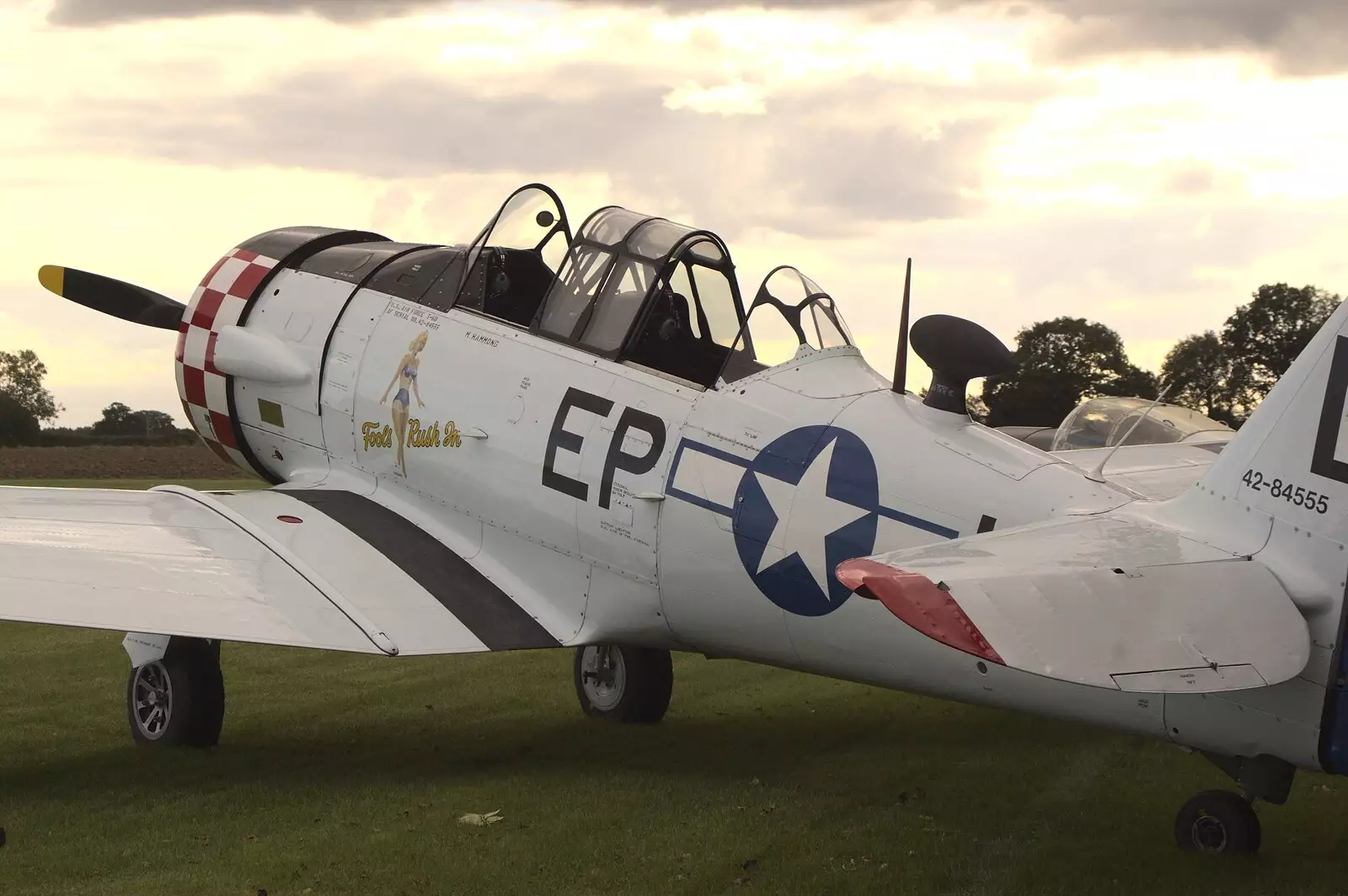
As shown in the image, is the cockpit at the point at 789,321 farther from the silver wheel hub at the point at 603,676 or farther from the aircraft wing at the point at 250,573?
the silver wheel hub at the point at 603,676

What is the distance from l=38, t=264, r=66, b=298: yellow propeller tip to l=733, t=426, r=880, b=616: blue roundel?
598cm

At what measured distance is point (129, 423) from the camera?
51.3 meters

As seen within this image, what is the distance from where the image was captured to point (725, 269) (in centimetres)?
745

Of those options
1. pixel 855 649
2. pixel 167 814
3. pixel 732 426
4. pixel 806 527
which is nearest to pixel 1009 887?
pixel 855 649

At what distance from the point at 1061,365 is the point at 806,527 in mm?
35859

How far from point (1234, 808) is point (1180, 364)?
4119 centimetres

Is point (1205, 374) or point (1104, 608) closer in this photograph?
point (1104, 608)

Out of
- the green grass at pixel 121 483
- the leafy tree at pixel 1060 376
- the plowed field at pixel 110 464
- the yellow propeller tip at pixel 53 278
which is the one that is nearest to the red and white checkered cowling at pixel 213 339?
the yellow propeller tip at pixel 53 278

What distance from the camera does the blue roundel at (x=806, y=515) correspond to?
227 inches

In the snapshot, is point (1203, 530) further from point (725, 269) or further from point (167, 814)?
point (167, 814)

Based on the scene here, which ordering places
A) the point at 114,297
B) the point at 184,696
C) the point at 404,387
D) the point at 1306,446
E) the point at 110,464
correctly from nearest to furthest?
the point at 1306,446
the point at 184,696
the point at 404,387
the point at 114,297
the point at 110,464

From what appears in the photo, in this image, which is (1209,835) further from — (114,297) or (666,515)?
(114,297)

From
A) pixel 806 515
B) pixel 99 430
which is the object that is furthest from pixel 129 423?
pixel 806 515

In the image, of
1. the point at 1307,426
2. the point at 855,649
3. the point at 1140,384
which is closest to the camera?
the point at 1307,426
